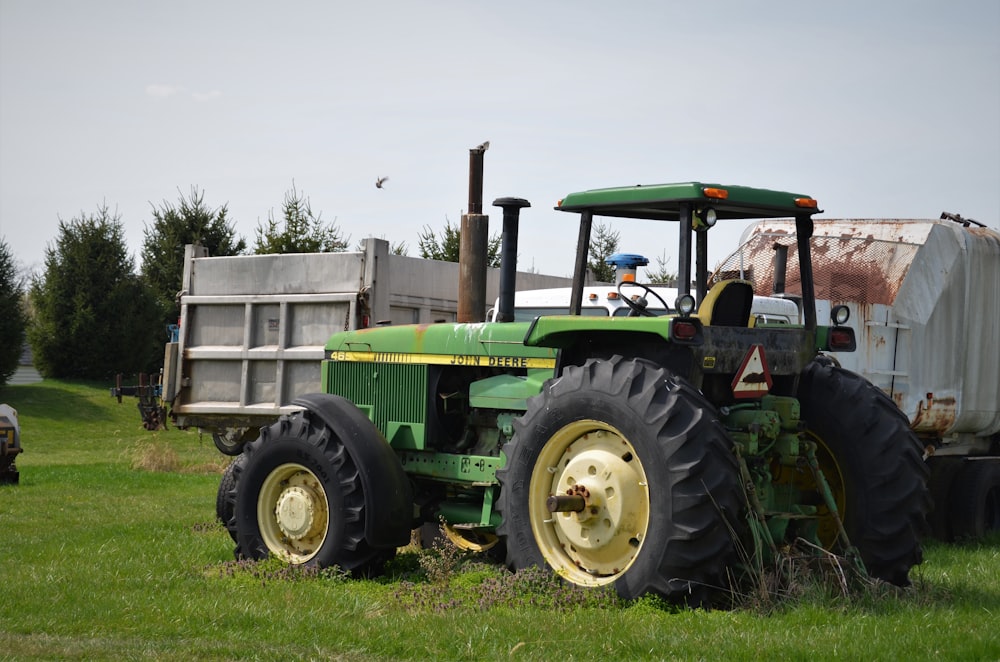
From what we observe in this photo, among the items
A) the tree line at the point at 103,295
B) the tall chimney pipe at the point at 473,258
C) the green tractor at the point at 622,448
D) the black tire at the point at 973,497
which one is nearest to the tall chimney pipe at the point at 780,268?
the black tire at the point at 973,497

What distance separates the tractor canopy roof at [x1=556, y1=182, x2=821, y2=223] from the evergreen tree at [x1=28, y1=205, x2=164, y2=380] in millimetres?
26180

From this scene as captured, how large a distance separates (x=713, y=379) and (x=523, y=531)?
5.02ft

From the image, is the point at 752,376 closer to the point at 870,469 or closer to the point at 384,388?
the point at 870,469

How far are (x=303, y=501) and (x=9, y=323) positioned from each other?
2498 cm

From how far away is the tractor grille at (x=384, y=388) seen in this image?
920cm

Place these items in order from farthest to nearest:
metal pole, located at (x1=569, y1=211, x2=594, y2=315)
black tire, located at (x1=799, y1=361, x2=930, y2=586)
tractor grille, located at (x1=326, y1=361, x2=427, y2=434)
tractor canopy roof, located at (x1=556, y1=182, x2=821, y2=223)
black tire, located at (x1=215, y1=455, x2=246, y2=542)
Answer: tractor grille, located at (x1=326, y1=361, x2=427, y2=434) → black tire, located at (x1=215, y1=455, x2=246, y2=542) → metal pole, located at (x1=569, y1=211, x2=594, y2=315) → black tire, located at (x1=799, y1=361, x2=930, y2=586) → tractor canopy roof, located at (x1=556, y1=182, x2=821, y2=223)

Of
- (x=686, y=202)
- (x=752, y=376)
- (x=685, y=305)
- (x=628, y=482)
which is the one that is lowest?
(x=628, y=482)

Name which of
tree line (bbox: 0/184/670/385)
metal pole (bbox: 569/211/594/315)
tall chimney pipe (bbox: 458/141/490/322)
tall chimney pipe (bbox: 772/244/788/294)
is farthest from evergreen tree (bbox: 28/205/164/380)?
metal pole (bbox: 569/211/594/315)

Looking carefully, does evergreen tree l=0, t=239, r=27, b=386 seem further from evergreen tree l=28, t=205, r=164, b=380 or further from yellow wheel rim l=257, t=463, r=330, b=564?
yellow wheel rim l=257, t=463, r=330, b=564

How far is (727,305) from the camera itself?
7.55 meters

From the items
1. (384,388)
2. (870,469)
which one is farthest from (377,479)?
(870,469)

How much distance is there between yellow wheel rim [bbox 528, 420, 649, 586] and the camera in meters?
7.00

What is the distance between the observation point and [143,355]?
33.0m

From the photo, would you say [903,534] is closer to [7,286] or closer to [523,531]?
[523,531]
